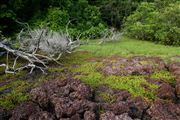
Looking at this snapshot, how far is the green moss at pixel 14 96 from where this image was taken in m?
9.20

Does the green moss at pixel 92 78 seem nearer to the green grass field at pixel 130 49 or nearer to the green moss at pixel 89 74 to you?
the green moss at pixel 89 74

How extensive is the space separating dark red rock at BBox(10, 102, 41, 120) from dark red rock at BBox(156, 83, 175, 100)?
340 cm

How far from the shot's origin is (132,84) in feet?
33.8

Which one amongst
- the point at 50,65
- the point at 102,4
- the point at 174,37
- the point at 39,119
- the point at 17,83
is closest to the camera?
the point at 39,119

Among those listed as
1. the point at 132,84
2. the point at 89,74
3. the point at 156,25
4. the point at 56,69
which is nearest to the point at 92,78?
the point at 89,74

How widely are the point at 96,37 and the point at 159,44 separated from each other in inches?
146

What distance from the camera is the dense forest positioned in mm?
8852

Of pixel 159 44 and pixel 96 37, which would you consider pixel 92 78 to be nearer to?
pixel 159 44

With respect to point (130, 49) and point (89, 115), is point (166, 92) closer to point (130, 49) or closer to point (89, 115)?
point (89, 115)

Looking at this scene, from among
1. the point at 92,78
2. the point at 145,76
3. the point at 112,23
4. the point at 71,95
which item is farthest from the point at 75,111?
the point at 112,23

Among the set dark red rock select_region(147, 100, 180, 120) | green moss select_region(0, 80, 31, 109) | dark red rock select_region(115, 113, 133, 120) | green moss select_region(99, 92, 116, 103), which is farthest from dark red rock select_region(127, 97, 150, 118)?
green moss select_region(0, 80, 31, 109)

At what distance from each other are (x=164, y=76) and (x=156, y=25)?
7169 millimetres

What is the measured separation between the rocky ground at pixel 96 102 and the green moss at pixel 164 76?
10cm

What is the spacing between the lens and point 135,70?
444 inches
